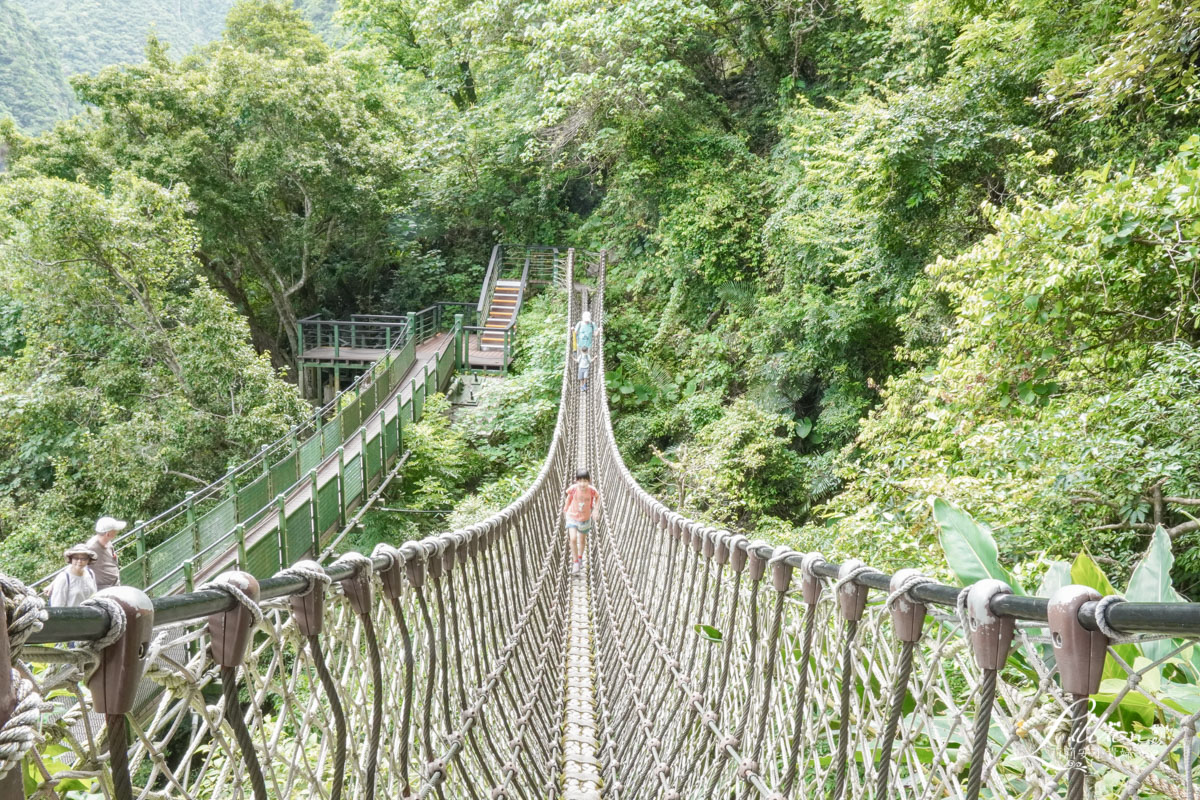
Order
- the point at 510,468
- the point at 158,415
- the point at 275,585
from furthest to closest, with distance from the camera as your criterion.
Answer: the point at 510,468 < the point at 158,415 < the point at 275,585

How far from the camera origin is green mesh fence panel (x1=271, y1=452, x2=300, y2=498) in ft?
18.6

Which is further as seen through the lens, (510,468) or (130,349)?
(510,468)

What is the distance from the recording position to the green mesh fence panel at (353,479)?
6.27 meters

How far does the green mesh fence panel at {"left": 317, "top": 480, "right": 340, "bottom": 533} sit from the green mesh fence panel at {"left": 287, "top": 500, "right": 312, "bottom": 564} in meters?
0.15

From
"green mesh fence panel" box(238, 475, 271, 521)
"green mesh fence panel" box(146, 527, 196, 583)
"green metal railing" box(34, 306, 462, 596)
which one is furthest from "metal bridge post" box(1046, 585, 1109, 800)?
"green mesh fence panel" box(238, 475, 271, 521)

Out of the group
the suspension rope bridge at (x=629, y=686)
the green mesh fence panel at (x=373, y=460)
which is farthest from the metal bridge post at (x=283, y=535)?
the suspension rope bridge at (x=629, y=686)

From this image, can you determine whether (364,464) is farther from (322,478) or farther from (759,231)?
(759,231)

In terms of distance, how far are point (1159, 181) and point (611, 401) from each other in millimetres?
7474

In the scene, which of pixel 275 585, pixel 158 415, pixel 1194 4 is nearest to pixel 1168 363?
pixel 1194 4

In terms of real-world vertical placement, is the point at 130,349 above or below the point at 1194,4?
below

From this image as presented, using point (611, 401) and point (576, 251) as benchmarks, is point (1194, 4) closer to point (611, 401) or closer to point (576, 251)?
point (611, 401)

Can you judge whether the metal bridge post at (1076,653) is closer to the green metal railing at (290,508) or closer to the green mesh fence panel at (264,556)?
the green metal railing at (290,508)

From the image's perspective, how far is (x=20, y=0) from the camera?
27.5m

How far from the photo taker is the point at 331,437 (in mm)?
6715
